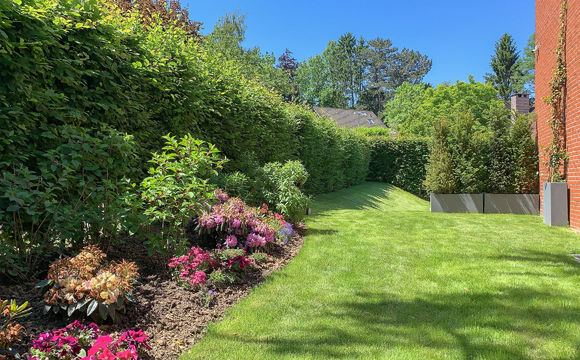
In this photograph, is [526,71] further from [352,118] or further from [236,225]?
[236,225]

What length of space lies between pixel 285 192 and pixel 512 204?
887cm

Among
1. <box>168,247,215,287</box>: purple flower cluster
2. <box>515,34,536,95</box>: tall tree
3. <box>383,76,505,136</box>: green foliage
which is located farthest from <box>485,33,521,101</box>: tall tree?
<box>168,247,215,287</box>: purple flower cluster

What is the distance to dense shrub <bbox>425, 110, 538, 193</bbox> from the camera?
1183 centimetres

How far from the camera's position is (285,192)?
7.08m

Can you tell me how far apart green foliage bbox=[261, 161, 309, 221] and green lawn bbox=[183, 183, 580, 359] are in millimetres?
672

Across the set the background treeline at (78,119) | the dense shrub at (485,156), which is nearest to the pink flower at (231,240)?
the background treeline at (78,119)

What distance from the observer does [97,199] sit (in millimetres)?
3301

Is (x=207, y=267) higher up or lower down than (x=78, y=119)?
lower down

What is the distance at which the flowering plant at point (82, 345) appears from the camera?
2.06 m

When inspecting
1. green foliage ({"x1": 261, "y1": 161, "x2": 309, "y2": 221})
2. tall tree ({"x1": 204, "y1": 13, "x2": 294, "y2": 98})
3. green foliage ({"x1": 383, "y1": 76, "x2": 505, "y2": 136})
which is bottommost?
green foliage ({"x1": 261, "y1": 161, "x2": 309, "y2": 221})

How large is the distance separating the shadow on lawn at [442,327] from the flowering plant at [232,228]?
68.3 inches

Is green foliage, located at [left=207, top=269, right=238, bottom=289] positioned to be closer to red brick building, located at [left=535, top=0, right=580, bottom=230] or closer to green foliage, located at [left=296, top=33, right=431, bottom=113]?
red brick building, located at [left=535, top=0, right=580, bottom=230]

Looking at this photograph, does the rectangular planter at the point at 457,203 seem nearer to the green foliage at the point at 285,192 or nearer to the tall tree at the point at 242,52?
the green foliage at the point at 285,192

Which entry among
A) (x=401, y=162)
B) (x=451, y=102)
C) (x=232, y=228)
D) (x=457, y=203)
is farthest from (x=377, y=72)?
(x=232, y=228)
